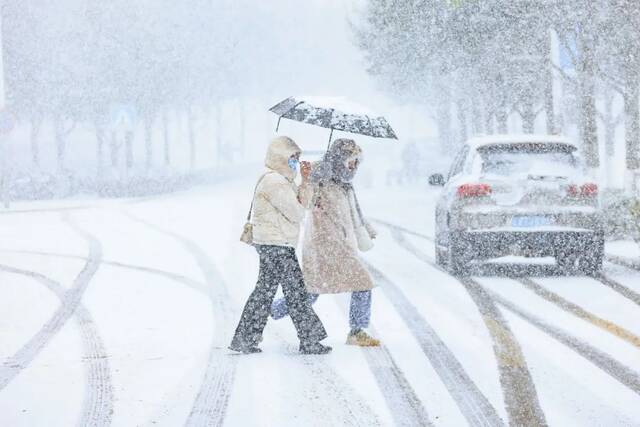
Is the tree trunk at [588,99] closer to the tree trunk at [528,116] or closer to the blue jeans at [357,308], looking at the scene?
the tree trunk at [528,116]

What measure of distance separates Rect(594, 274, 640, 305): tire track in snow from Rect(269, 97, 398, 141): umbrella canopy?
3.79m

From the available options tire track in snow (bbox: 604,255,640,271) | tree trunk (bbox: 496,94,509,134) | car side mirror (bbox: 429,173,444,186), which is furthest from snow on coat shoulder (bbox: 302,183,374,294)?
tree trunk (bbox: 496,94,509,134)

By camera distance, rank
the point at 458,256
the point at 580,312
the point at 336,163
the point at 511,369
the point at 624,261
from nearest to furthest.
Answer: the point at 511,369, the point at 336,163, the point at 580,312, the point at 458,256, the point at 624,261

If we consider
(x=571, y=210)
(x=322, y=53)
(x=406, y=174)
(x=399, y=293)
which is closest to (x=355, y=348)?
(x=399, y=293)

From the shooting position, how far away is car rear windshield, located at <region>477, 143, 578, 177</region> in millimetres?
12070

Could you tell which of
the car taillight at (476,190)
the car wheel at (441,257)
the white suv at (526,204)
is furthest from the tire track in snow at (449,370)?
the car wheel at (441,257)

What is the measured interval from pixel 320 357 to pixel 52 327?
9.18 ft

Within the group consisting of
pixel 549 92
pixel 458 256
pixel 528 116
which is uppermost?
pixel 549 92

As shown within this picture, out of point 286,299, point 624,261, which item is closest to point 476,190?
point 624,261

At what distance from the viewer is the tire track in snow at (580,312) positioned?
8.53 meters

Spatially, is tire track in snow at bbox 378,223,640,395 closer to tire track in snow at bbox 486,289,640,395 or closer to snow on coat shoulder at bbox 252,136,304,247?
tire track in snow at bbox 486,289,640,395

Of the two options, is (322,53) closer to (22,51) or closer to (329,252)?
(22,51)

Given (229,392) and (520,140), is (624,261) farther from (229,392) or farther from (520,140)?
(229,392)

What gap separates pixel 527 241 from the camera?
1204 centimetres
